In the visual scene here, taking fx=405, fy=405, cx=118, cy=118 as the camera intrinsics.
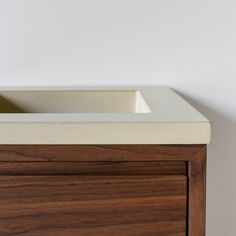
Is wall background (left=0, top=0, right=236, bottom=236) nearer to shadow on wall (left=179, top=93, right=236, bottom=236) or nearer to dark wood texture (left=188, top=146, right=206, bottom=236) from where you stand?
shadow on wall (left=179, top=93, right=236, bottom=236)

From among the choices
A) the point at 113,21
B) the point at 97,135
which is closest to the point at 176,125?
the point at 97,135

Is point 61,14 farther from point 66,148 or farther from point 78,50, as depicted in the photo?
point 66,148

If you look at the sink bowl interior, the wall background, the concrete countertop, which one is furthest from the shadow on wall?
the concrete countertop

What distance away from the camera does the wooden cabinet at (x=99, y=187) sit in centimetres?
64

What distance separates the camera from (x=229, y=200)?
3.82 ft

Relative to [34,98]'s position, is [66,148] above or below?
below

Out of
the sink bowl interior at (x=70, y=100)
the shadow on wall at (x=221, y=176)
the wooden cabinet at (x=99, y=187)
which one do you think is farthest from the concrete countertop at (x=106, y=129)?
the shadow on wall at (x=221, y=176)

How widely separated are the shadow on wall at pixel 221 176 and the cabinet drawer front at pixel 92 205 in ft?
1.70

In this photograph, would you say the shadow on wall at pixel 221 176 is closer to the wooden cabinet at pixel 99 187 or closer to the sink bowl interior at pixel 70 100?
the sink bowl interior at pixel 70 100

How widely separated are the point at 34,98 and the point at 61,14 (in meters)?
0.24

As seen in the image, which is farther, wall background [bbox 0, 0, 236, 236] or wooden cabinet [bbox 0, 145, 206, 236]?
wall background [bbox 0, 0, 236, 236]

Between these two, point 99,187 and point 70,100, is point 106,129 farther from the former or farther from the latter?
point 70,100

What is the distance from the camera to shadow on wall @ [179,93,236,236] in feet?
3.73

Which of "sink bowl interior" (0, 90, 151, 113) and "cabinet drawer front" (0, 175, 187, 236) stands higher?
"sink bowl interior" (0, 90, 151, 113)
